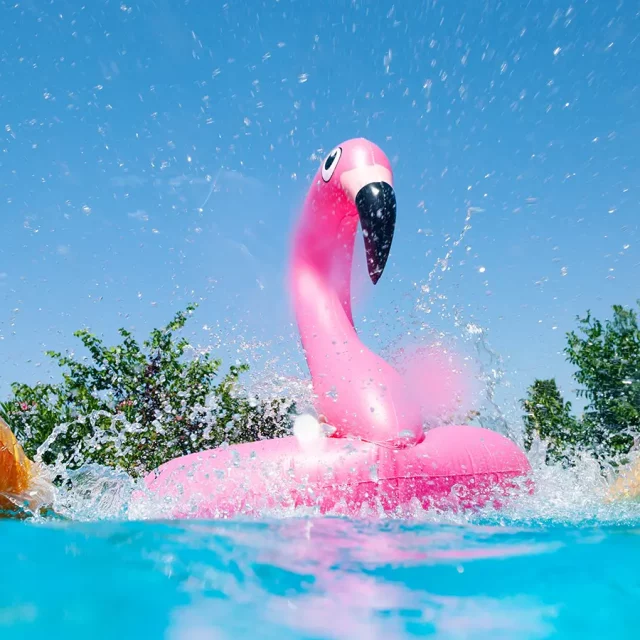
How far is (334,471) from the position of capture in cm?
396

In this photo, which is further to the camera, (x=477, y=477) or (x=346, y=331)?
(x=346, y=331)

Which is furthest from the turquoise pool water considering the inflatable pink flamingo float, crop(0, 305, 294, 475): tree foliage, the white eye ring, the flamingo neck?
crop(0, 305, 294, 475): tree foliage

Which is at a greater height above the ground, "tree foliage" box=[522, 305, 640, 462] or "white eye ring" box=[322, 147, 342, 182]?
"tree foliage" box=[522, 305, 640, 462]

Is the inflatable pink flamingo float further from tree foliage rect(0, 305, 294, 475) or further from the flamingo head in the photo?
tree foliage rect(0, 305, 294, 475)

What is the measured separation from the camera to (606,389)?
15992mm

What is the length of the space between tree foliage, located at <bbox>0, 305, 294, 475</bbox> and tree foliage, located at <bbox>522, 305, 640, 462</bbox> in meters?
8.55

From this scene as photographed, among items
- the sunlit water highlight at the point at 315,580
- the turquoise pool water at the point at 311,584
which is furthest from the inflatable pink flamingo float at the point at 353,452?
the turquoise pool water at the point at 311,584

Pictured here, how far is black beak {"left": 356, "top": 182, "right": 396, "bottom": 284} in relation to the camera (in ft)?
15.4

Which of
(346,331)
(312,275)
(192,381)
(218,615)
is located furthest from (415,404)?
(192,381)

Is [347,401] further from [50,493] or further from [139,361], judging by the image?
[139,361]

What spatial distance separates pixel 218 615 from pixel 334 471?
2191mm

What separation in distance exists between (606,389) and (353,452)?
559 inches

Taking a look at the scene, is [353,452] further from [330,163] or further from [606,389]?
[606,389]

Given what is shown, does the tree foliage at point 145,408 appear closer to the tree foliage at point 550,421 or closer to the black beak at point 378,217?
the black beak at point 378,217
